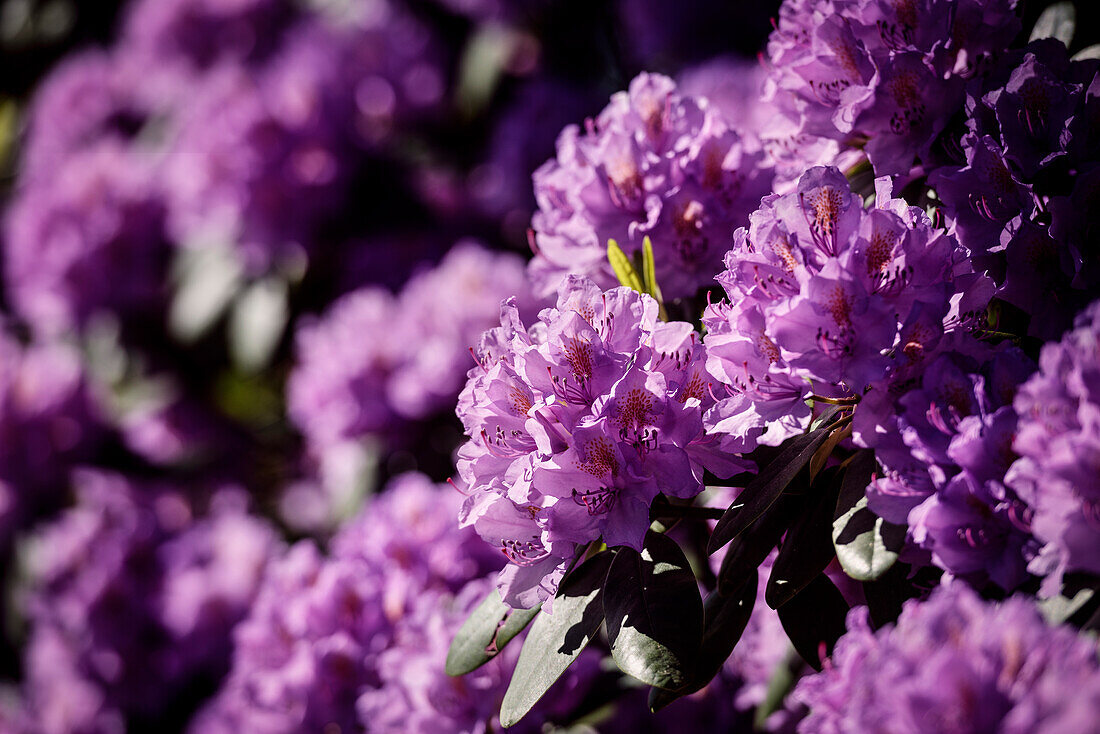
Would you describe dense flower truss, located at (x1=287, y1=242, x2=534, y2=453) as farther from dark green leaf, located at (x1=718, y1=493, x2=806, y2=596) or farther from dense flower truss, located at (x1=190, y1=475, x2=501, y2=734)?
dark green leaf, located at (x1=718, y1=493, x2=806, y2=596)

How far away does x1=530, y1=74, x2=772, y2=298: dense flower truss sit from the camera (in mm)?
972

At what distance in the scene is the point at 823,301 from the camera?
2.31 ft

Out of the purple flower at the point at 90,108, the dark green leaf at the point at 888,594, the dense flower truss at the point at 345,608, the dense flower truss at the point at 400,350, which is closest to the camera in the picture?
the dark green leaf at the point at 888,594

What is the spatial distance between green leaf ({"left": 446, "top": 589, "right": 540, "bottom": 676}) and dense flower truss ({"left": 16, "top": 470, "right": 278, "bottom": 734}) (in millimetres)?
1304

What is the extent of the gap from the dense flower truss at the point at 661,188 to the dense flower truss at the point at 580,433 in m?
0.19

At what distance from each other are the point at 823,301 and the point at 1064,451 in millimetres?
196

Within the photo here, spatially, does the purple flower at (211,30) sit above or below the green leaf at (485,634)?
above

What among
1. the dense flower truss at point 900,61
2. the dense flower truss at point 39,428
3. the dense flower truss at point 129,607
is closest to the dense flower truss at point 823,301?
the dense flower truss at point 900,61

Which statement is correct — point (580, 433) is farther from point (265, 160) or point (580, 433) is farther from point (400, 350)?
point (265, 160)

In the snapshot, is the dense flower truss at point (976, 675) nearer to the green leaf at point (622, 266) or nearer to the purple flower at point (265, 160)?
the green leaf at point (622, 266)

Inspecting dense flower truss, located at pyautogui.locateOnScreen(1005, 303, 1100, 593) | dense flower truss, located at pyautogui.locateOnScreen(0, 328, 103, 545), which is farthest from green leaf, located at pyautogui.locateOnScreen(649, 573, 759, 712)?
dense flower truss, located at pyautogui.locateOnScreen(0, 328, 103, 545)

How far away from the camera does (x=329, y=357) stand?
2113mm

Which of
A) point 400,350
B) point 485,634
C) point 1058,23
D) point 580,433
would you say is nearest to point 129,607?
point 400,350

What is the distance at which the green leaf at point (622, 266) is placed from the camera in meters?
0.92
